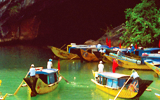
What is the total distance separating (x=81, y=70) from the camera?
2192cm

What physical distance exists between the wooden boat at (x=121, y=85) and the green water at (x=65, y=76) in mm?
454

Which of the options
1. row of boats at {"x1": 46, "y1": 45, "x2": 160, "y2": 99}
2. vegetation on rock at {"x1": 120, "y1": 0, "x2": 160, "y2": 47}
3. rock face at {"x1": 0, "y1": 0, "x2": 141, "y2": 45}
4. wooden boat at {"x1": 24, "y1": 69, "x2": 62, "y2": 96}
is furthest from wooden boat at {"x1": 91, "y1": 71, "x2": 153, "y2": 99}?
rock face at {"x1": 0, "y1": 0, "x2": 141, "y2": 45}

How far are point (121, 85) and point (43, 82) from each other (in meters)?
4.13

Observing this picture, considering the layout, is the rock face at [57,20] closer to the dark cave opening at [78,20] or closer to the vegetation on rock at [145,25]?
the dark cave opening at [78,20]

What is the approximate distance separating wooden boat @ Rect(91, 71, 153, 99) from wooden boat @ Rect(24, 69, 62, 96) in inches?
103

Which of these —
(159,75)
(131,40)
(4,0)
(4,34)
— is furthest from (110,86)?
(4,34)

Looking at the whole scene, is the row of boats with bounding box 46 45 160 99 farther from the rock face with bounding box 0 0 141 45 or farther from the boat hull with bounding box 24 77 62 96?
the rock face with bounding box 0 0 141 45

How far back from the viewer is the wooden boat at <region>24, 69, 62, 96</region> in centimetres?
1388

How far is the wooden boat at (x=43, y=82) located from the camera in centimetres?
1388

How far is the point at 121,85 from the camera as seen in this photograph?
1413cm

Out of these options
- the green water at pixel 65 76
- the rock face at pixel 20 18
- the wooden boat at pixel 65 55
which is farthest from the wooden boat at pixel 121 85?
the rock face at pixel 20 18

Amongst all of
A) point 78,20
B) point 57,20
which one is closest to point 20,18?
point 57,20

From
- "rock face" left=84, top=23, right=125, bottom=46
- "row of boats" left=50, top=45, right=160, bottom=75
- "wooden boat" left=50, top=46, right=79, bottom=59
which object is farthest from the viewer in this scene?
"rock face" left=84, top=23, right=125, bottom=46

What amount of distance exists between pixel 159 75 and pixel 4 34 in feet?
77.6
